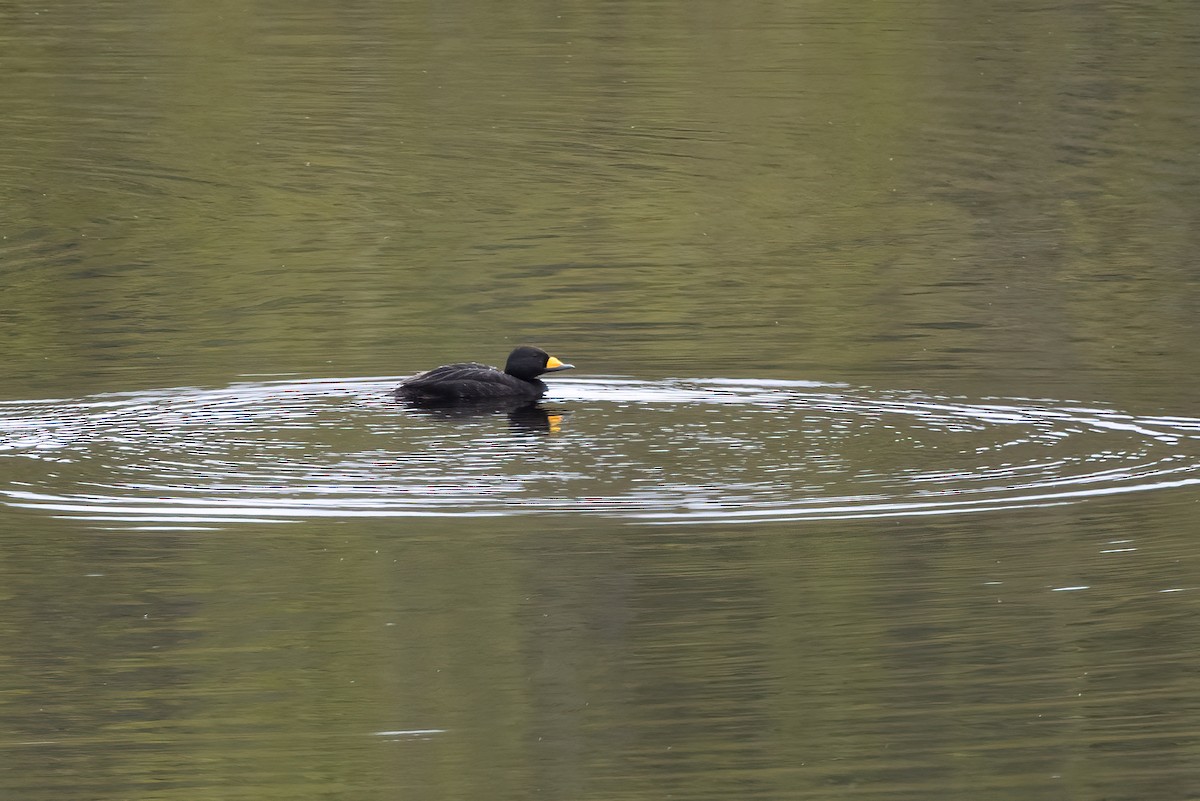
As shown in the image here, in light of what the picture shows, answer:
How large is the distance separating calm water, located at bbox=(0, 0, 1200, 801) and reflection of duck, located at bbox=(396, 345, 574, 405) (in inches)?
9.2

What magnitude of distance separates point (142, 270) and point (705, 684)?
12.6m

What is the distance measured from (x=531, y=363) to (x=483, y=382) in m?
0.40

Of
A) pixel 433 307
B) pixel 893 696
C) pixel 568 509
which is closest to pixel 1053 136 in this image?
pixel 433 307

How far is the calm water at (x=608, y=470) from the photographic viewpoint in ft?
27.2

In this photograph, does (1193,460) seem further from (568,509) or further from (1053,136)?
(1053,136)

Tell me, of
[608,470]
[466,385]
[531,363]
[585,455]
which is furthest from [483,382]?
[608,470]

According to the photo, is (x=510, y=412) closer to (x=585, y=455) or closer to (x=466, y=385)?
(x=466, y=385)

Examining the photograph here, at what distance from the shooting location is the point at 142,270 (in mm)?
20422

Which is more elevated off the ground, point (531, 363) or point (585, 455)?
point (531, 363)

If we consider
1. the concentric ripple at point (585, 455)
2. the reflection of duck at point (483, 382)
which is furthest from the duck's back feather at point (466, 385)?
the concentric ripple at point (585, 455)

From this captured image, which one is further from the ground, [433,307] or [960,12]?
[960,12]

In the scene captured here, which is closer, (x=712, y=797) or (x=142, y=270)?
(x=712, y=797)

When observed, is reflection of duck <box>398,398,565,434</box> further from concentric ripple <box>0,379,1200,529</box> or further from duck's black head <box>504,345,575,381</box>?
duck's black head <box>504,345,575,381</box>

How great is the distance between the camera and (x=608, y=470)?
11.9 meters
